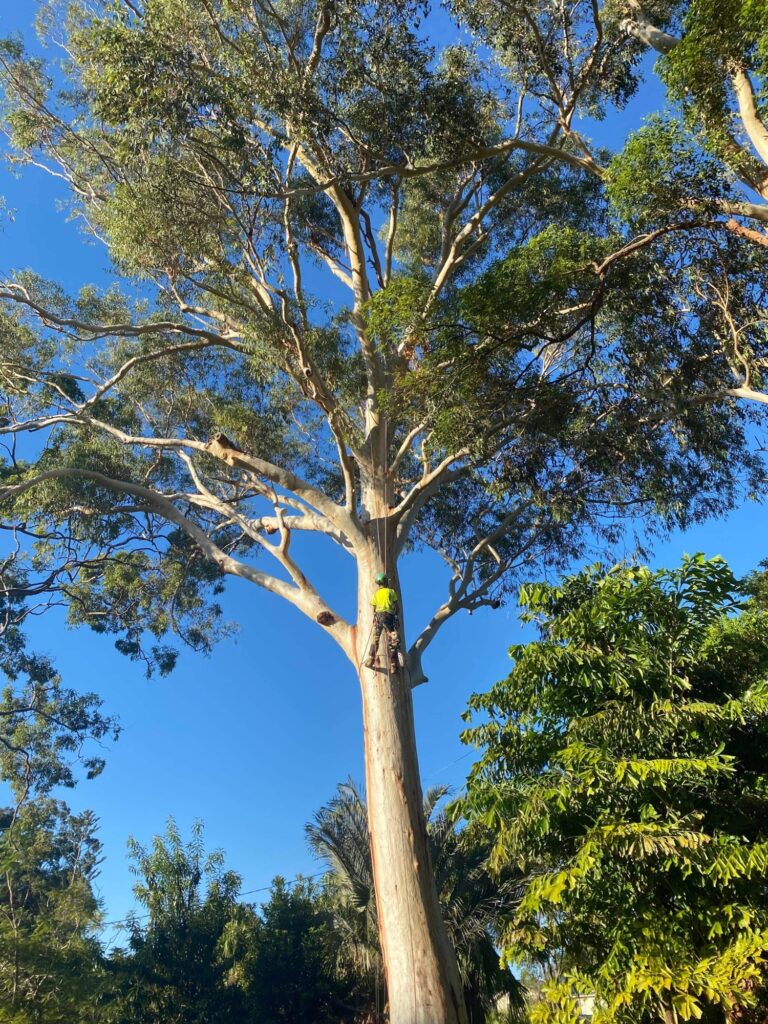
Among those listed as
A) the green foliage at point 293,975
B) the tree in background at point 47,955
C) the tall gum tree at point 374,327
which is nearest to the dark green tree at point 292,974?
the green foliage at point 293,975

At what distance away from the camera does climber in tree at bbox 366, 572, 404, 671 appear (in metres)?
6.88

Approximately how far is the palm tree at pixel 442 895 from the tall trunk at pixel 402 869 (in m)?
2.97

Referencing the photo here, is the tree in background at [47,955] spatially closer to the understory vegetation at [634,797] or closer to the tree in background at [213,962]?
the tree in background at [213,962]

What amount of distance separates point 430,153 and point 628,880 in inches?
292

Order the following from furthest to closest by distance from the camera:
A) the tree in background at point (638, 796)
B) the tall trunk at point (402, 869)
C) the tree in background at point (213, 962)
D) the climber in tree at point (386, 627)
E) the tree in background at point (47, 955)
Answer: the tree in background at point (213, 962), the tree in background at point (47, 955), the climber in tree at point (386, 627), the tall trunk at point (402, 869), the tree in background at point (638, 796)

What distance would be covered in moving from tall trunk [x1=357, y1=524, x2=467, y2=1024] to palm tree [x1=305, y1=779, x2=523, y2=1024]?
117 inches

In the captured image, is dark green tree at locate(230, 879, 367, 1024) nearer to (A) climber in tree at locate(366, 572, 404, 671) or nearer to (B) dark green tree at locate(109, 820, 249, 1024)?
(B) dark green tree at locate(109, 820, 249, 1024)

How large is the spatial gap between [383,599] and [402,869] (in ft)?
7.59

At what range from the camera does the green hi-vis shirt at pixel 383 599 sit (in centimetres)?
694

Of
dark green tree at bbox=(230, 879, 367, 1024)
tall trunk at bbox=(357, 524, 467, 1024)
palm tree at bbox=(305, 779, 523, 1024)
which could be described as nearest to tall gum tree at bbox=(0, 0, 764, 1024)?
tall trunk at bbox=(357, 524, 467, 1024)

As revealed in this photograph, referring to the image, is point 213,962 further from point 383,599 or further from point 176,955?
point 383,599

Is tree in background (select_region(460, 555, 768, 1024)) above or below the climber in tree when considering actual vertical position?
below

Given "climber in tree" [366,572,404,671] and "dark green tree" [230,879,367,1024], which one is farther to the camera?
"dark green tree" [230,879,367,1024]

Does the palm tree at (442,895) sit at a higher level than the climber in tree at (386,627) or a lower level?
lower
